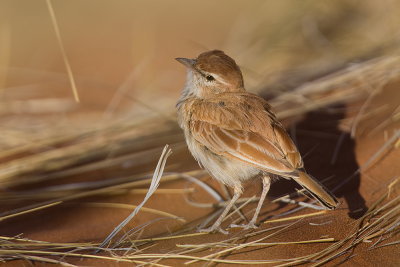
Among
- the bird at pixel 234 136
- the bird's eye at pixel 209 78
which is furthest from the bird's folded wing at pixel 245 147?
the bird's eye at pixel 209 78

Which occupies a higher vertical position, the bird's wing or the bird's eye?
the bird's eye

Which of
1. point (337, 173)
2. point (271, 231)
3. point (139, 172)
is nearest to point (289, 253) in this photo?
point (271, 231)

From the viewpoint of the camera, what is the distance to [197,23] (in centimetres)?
1347

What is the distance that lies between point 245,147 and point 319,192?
26.9 inches

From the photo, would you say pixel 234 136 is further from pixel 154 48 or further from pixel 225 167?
pixel 154 48

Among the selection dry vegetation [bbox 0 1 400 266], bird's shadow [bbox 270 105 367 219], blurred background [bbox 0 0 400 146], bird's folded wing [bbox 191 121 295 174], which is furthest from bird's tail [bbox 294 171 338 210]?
blurred background [bbox 0 0 400 146]

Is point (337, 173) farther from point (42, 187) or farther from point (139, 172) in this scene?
point (42, 187)

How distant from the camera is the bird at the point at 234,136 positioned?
14.3 feet

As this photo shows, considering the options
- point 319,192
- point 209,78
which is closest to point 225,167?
point 319,192

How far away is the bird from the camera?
4.34m

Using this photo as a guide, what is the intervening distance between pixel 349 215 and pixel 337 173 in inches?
42.6

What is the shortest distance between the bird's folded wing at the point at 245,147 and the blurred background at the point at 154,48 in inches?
96.6

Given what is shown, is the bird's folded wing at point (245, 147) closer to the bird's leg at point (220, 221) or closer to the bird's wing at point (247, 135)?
the bird's wing at point (247, 135)

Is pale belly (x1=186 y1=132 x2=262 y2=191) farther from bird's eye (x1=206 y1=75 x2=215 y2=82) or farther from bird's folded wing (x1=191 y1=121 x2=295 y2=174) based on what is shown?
bird's eye (x1=206 y1=75 x2=215 y2=82)
